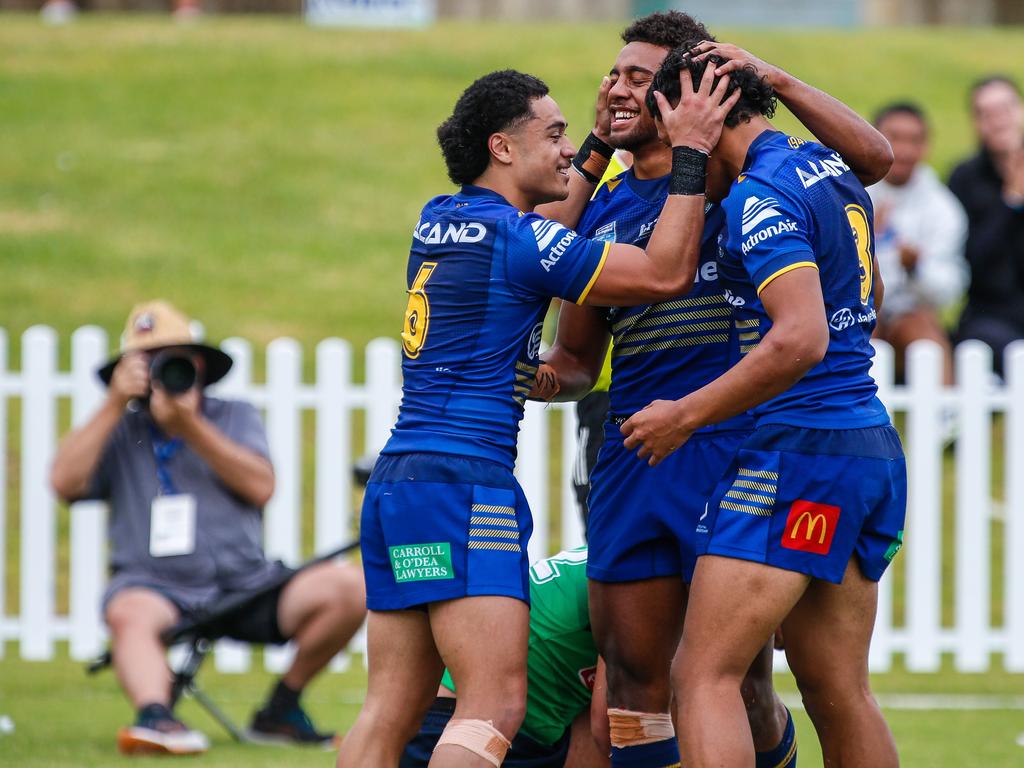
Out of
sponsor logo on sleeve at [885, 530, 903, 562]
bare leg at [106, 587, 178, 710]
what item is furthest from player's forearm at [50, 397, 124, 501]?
sponsor logo on sleeve at [885, 530, 903, 562]

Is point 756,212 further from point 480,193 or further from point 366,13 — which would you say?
point 366,13

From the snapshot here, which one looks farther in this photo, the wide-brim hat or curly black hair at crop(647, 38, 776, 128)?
the wide-brim hat

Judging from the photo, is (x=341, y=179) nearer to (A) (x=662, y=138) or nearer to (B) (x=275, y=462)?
(B) (x=275, y=462)

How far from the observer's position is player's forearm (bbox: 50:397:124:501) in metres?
7.17

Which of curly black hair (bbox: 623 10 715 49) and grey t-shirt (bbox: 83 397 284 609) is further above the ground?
curly black hair (bbox: 623 10 715 49)

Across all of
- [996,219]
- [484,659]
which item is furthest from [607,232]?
[996,219]

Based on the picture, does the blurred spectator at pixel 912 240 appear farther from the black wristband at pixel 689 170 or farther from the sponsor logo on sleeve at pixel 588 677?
the black wristband at pixel 689 170

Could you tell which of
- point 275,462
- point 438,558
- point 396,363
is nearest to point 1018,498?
point 396,363

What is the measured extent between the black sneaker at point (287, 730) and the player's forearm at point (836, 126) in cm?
333

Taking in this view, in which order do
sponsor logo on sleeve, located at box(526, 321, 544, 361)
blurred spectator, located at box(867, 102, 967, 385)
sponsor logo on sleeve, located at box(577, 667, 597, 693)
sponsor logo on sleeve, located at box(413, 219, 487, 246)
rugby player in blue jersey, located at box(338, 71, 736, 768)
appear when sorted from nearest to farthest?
1. rugby player in blue jersey, located at box(338, 71, 736, 768)
2. sponsor logo on sleeve, located at box(413, 219, 487, 246)
3. sponsor logo on sleeve, located at box(526, 321, 544, 361)
4. sponsor logo on sleeve, located at box(577, 667, 597, 693)
5. blurred spectator, located at box(867, 102, 967, 385)

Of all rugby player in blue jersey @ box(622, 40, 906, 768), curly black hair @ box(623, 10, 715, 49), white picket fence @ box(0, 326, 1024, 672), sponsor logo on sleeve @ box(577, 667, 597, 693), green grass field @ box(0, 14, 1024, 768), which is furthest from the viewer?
green grass field @ box(0, 14, 1024, 768)

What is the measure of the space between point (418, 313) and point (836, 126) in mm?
1289

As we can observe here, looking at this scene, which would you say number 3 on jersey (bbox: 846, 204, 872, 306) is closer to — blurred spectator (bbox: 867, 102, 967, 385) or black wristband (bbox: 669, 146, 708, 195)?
black wristband (bbox: 669, 146, 708, 195)

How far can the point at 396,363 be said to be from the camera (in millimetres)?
8695
